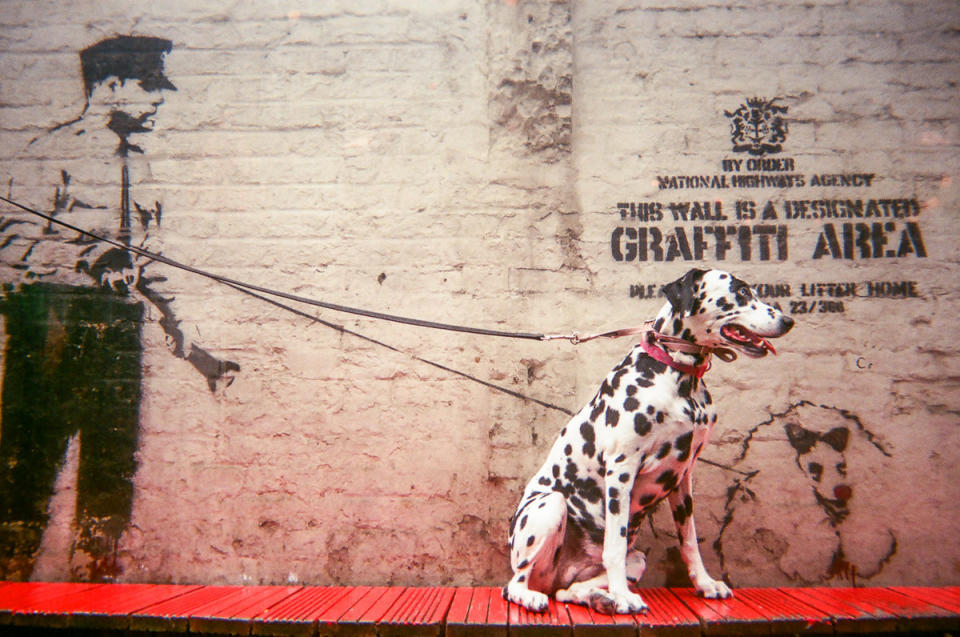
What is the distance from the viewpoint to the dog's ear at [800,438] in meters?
3.06

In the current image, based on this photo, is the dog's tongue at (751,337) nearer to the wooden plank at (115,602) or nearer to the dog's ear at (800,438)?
the dog's ear at (800,438)

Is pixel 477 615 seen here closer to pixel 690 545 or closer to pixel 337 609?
pixel 337 609

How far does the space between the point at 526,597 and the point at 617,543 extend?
42 centimetres

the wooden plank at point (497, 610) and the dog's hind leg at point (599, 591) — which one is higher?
the dog's hind leg at point (599, 591)

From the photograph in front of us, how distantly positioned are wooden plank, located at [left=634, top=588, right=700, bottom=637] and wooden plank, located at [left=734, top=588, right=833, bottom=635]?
29 centimetres

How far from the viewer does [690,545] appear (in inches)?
97.5

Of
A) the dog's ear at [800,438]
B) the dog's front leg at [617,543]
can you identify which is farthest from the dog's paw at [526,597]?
the dog's ear at [800,438]

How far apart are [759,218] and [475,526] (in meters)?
2.35

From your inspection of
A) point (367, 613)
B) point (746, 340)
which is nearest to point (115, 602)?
point (367, 613)

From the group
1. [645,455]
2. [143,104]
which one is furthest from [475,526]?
[143,104]

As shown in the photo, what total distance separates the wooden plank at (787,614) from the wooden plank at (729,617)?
37 mm

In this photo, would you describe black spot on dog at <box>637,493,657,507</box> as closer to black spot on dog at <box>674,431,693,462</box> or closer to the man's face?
black spot on dog at <box>674,431,693,462</box>

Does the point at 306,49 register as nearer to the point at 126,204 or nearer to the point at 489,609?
the point at 126,204

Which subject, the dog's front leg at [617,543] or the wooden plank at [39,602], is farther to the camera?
the wooden plank at [39,602]
